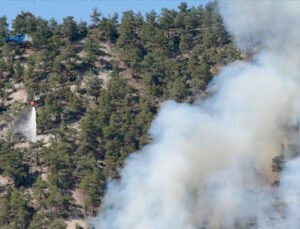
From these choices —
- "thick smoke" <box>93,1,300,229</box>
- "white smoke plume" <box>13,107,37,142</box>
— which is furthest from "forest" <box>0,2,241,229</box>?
"thick smoke" <box>93,1,300,229</box>

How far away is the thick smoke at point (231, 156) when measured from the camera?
54719 mm

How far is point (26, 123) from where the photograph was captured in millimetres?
91375

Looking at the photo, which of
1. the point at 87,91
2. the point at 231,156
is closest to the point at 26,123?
the point at 87,91

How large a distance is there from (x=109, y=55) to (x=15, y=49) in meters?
12.8

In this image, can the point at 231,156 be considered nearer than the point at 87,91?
Yes

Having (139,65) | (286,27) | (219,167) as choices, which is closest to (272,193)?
(219,167)

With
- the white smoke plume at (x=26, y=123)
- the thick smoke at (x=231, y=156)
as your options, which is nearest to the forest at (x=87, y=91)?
the white smoke plume at (x=26, y=123)

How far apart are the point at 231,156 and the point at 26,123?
35.8 metres

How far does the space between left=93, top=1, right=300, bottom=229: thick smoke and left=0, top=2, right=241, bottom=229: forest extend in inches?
351

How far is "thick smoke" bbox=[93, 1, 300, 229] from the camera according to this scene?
180 ft

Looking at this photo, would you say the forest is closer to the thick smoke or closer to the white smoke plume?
the white smoke plume

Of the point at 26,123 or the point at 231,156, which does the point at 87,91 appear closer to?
the point at 26,123

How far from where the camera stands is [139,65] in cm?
10331

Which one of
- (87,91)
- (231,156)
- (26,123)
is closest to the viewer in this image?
(231,156)
